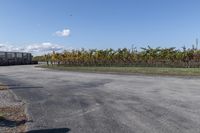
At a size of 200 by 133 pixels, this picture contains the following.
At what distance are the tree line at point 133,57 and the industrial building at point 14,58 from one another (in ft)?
44.4

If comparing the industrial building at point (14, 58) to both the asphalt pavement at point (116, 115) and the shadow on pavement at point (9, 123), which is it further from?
the shadow on pavement at point (9, 123)

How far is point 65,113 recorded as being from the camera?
905cm

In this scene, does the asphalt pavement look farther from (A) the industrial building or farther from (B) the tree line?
(A) the industrial building

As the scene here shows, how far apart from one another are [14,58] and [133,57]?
40.4 m

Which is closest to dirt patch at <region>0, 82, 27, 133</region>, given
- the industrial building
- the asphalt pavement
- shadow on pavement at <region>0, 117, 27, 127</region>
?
shadow on pavement at <region>0, 117, 27, 127</region>

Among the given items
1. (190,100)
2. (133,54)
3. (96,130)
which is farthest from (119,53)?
(96,130)

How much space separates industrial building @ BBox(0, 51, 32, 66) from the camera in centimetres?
7775

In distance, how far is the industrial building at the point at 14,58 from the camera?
77.8 metres

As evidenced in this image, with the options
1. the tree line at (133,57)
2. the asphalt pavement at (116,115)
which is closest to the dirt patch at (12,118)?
the asphalt pavement at (116,115)

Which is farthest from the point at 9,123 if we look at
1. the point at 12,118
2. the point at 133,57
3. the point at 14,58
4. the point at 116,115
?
the point at 14,58

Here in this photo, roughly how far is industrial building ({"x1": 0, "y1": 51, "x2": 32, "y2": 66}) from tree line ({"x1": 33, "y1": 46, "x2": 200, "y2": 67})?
13.5 meters

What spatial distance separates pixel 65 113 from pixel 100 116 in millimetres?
1294

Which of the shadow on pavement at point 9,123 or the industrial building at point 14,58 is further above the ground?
the industrial building at point 14,58

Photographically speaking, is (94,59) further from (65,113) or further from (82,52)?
(65,113)
